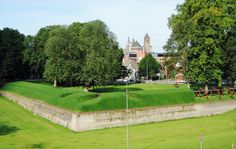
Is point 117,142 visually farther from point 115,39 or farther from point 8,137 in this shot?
point 115,39

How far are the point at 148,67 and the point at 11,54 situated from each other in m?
52.5

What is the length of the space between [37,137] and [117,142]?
8.98 m

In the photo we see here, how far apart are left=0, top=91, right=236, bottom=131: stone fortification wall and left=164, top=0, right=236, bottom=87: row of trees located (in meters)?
5.48

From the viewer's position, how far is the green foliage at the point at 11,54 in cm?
9444

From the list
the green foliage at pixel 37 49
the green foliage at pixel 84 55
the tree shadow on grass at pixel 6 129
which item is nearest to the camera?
the tree shadow on grass at pixel 6 129

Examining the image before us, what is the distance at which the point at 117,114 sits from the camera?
48.5m

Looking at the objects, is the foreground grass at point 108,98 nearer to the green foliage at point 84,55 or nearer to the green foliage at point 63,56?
the green foliage at point 63,56

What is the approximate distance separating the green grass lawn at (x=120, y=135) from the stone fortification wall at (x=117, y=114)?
112 cm

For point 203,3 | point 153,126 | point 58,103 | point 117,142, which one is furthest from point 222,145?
point 203,3

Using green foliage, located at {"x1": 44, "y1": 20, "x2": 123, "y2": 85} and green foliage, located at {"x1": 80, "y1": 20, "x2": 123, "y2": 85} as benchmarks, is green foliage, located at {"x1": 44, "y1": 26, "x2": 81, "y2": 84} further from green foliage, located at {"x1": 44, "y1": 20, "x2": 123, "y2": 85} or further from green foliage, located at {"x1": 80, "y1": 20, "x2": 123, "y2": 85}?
green foliage, located at {"x1": 80, "y1": 20, "x2": 123, "y2": 85}

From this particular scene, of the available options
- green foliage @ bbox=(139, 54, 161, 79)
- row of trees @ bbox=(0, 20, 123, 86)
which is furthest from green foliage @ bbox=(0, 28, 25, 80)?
green foliage @ bbox=(139, 54, 161, 79)

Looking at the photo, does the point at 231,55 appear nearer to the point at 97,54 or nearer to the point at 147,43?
the point at 97,54

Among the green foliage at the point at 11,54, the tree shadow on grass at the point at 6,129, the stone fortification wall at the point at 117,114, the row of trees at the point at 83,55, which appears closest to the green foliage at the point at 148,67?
the green foliage at the point at 11,54

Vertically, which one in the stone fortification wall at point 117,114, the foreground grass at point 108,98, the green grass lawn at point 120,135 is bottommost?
the green grass lawn at point 120,135
